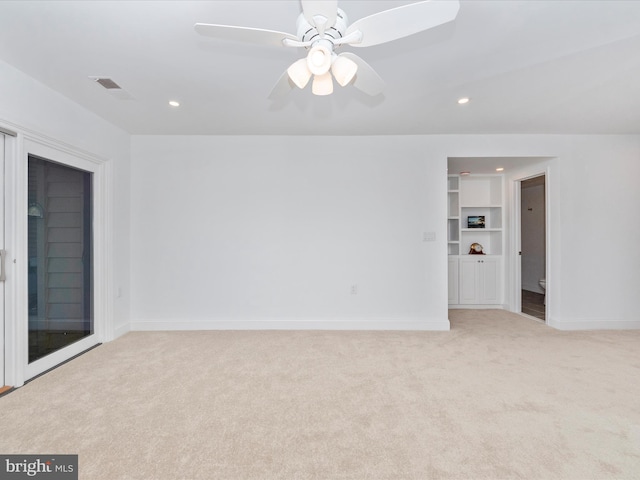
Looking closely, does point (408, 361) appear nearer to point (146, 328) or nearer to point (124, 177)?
point (146, 328)

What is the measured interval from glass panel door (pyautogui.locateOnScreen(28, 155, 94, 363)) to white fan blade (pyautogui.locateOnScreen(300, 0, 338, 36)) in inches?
108

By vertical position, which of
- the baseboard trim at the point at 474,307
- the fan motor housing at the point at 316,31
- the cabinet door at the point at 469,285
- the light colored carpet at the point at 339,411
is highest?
the fan motor housing at the point at 316,31

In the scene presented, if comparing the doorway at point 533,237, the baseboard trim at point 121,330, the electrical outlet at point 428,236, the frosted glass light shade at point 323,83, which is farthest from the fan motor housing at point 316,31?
the doorway at point 533,237

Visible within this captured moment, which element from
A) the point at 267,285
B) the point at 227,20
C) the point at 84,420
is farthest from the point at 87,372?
the point at 227,20

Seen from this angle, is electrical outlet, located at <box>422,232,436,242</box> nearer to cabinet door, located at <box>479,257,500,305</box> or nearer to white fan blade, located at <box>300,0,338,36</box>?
cabinet door, located at <box>479,257,500,305</box>

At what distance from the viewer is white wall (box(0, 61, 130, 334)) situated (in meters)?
2.32

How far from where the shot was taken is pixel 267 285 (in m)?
3.87

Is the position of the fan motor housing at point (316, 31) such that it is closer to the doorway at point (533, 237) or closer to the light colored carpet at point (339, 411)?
the light colored carpet at point (339, 411)

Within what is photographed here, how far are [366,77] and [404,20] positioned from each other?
0.44m

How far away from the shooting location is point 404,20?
4.37 feet

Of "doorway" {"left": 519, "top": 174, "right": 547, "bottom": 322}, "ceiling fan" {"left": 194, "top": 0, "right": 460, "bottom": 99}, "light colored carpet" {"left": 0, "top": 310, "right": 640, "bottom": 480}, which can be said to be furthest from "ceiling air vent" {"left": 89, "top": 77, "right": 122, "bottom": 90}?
"doorway" {"left": 519, "top": 174, "right": 547, "bottom": 322}

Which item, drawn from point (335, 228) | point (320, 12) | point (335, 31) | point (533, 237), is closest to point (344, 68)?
point (335, 31)

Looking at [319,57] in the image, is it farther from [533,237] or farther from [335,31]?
[533,237]

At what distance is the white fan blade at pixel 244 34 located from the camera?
4.44 feet
